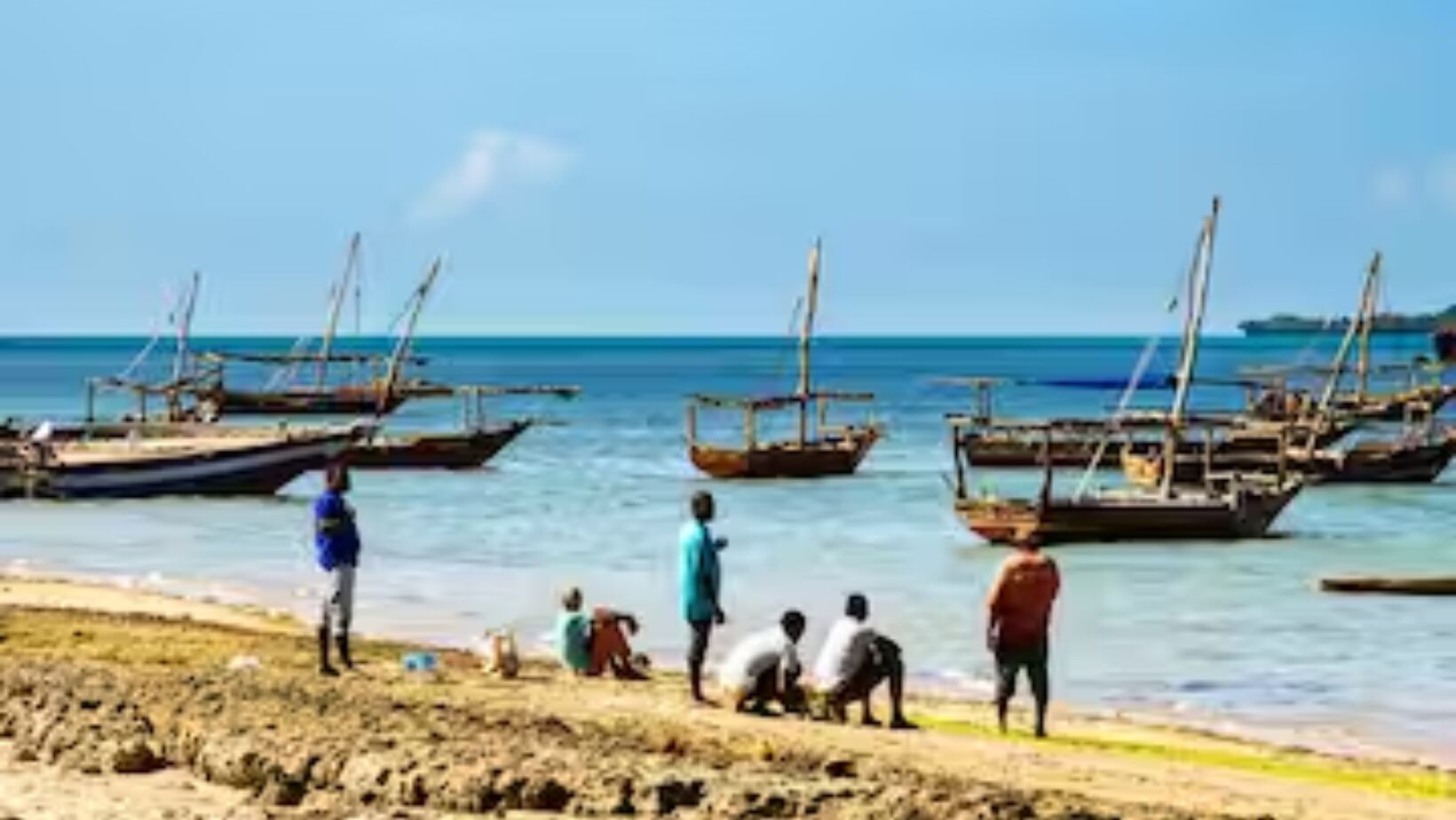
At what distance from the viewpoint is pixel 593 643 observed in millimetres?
18984

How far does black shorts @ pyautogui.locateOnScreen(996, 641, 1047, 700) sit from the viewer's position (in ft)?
53.6

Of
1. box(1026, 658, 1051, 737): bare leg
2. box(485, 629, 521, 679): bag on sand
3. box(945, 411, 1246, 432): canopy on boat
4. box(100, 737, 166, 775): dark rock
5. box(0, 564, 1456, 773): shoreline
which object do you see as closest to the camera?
box(100, 737, 166, 775): dark rock

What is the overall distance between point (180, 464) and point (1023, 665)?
34459 millimetres

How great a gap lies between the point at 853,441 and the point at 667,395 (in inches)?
3027

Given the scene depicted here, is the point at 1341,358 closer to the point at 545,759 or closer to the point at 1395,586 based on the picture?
the point at 1395,586

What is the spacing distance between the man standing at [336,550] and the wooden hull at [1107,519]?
2254 centimetres

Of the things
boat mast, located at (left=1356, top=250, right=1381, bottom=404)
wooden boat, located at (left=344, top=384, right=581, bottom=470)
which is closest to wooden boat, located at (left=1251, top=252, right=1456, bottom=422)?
boat mast, located at (left=1356, top=250, right=1381, bottom=404)

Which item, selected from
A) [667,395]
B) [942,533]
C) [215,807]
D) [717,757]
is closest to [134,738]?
[215,807]

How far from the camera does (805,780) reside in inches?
499

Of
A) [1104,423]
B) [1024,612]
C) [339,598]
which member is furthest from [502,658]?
[1104,423]

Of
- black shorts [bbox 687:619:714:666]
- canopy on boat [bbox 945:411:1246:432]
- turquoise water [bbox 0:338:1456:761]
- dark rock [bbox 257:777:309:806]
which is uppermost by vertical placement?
canopy on boat [bbox 945:411:1246:432]

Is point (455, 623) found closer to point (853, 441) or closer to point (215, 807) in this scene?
point (215, 807)

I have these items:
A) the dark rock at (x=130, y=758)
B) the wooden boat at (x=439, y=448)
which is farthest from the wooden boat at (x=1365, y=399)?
the dark rock at (x=130, y=758)

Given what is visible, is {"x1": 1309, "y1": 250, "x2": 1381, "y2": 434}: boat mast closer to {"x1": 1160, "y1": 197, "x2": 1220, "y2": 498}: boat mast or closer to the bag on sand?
{"x1": 1160, "y1": 197, "x2": 1220, "y2": 498}: boat mast
